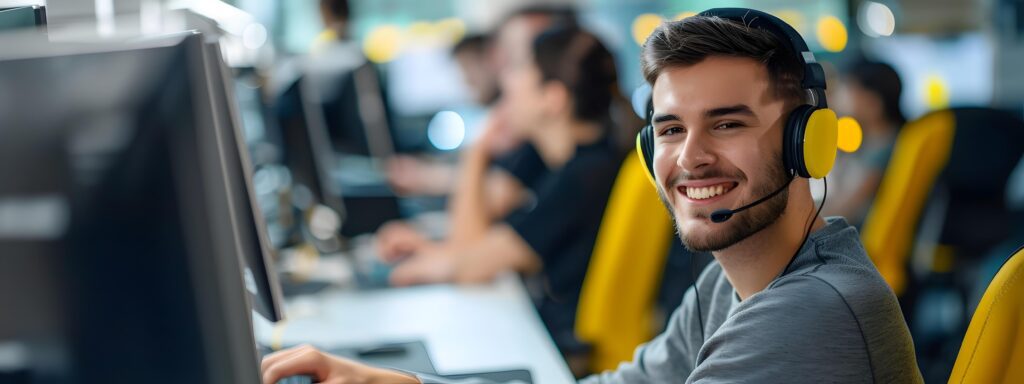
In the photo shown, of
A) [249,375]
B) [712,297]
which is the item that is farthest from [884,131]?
[249,375]

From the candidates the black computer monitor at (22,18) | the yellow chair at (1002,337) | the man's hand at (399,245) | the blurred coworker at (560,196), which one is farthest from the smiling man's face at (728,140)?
the man's hand at (399,245)

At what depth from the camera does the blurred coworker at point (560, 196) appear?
233 cm

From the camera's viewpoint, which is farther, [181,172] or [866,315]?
[866,315]

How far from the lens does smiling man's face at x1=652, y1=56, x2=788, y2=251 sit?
104 centimetres

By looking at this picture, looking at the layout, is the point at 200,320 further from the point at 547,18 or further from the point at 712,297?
the point at 547,18

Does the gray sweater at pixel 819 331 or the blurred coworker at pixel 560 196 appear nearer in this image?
the gray sweater at pixel 819 331

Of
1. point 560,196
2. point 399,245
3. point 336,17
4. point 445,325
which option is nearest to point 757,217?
point 445,325

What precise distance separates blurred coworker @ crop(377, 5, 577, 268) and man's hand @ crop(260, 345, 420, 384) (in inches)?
53.9

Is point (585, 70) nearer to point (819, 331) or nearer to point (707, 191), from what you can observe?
point (707, 191)

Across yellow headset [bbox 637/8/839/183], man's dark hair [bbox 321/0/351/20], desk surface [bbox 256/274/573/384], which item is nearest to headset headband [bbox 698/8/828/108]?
yellow headset [bbox 637/8/839/183]

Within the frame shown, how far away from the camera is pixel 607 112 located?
8.04 ft

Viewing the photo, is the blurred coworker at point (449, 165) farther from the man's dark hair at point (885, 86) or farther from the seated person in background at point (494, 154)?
the man's dark hair at point (885, 86)

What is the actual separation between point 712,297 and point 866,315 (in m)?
0.32

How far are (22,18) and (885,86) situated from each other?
320cm
